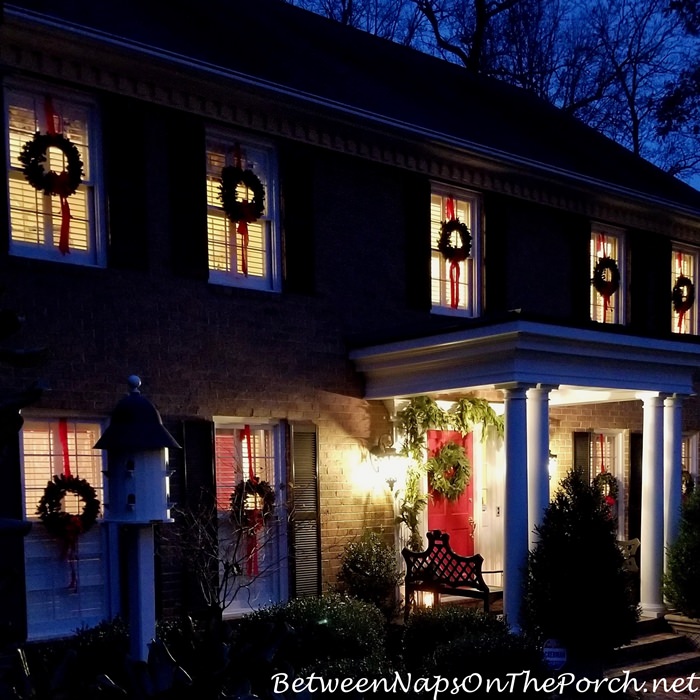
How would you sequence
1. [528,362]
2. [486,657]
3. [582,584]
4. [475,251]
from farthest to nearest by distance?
1. [475,251]
2. [528,362]
3. [582,584]
4. [486,657]

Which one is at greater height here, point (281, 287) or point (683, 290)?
point (683, 290)

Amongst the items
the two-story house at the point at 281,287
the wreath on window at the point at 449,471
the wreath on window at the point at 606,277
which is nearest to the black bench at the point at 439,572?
the two-story house at the point at 281,287

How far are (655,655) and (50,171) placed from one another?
754cm

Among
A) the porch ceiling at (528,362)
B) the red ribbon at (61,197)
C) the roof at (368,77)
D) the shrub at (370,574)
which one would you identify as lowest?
the shrub at (370,574)

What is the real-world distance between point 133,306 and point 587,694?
512 centimetres

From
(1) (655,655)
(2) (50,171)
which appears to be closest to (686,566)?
(1) (655,655)

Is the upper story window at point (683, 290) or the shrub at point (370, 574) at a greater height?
the upper story window at point (683, 290)

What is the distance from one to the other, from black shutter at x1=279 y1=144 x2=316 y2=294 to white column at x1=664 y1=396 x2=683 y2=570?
432 cm

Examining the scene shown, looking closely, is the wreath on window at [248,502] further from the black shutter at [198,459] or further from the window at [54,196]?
the window at [54,196]

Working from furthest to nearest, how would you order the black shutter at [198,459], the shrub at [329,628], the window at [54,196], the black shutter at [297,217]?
the black shutter at [297,217] → the black shutter at [198,459] → the window at [54,196] → the shrub at [329,628]

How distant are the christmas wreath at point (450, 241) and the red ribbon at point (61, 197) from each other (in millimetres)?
4386

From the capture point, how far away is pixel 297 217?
9.45 metres

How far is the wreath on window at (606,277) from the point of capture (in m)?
12.5

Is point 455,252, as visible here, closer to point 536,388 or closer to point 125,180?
point 536,388
